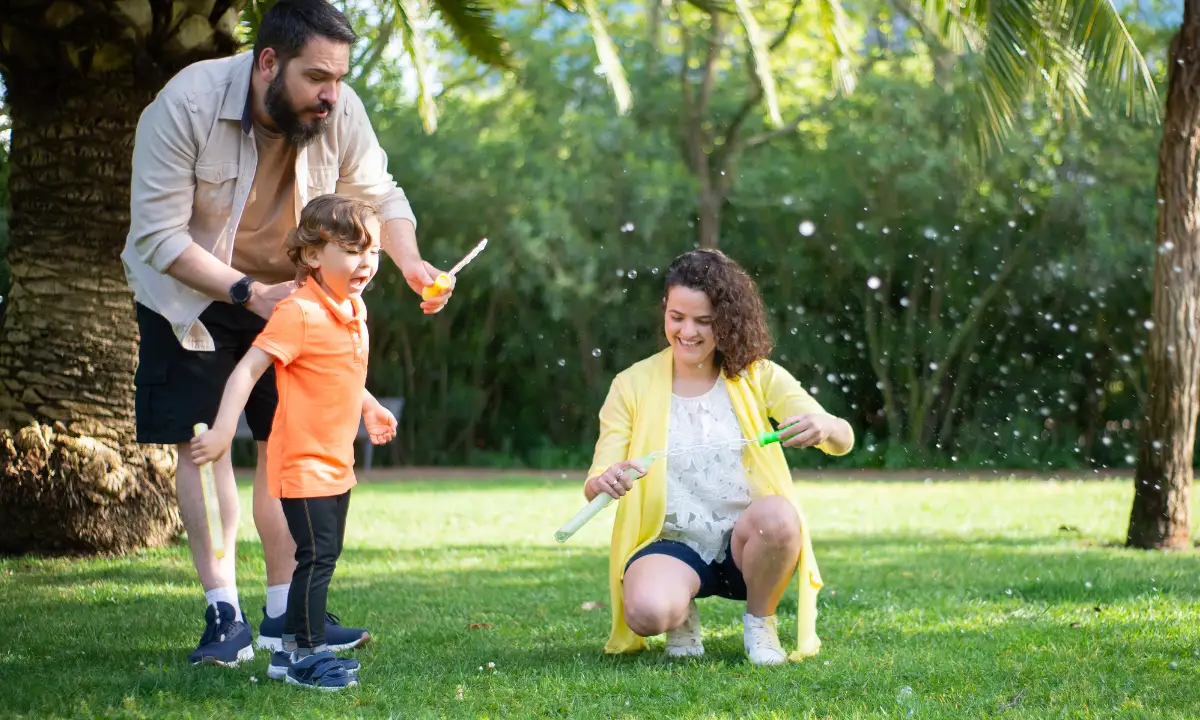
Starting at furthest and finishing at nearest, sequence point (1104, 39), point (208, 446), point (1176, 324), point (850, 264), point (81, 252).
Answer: point (850, 264), point (1104, 39), point (1176, 324), point (81, 252), point (208, 446)

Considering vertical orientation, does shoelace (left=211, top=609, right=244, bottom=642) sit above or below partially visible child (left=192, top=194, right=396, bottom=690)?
below

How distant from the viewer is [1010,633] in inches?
169

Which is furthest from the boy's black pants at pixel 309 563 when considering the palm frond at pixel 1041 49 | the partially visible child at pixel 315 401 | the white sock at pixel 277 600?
the palm frond at pixel 1041 49

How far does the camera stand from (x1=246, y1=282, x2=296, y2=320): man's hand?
12.2ft

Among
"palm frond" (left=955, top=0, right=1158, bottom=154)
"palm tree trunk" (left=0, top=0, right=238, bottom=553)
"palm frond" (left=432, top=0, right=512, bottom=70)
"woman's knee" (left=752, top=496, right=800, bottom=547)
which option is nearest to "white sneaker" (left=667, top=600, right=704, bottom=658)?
"woman's knee" (left=752, top=496, right=800, bottom=547)

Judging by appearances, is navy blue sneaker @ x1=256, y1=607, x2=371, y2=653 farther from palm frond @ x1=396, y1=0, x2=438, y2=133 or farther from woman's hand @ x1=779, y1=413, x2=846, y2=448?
palm frond @ x1=396, y1=0, x2=438, y2=133

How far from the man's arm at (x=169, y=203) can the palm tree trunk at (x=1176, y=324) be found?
16.9 feet

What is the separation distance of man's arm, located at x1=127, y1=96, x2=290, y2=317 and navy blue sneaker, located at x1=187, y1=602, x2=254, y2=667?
898 millimetres

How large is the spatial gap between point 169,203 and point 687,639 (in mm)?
2003

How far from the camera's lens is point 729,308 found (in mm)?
3896

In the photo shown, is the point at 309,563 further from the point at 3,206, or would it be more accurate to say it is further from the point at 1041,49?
the point at 3,206

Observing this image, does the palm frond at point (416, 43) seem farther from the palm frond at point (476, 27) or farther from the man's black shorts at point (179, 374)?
the man's black shorts at point (179, 374)

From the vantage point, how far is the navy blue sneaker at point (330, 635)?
4.03m

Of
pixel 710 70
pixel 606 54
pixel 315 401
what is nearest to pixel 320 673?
pixel 315 401
